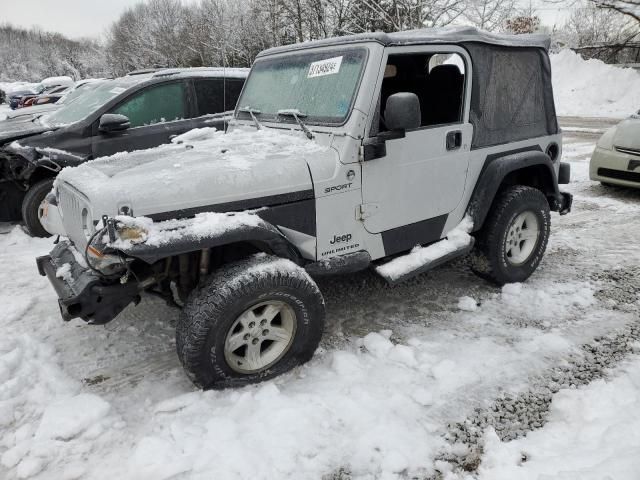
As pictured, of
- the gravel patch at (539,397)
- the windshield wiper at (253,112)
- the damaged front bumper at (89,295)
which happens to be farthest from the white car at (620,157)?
the damaged front bumper at (89,295)

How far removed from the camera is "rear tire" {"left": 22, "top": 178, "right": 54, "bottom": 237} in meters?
5.89

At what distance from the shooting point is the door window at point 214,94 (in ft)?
20.5

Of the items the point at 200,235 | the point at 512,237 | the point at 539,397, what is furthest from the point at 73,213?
the point at 512,237

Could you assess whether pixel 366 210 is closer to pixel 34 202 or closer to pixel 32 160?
pixel 32 160

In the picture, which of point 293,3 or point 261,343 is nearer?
point 261,343

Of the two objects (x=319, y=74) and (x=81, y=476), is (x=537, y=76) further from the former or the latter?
(x=81, y=476)

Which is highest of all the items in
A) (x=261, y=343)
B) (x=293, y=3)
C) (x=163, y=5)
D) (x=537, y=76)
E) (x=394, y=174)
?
(x=163, y=5)

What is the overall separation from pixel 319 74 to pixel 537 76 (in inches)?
83.2

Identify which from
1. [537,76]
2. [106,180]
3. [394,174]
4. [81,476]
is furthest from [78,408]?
[537,76]

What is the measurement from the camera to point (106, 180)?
296 cm

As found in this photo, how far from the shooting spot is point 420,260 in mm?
3805

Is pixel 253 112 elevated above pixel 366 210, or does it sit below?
above

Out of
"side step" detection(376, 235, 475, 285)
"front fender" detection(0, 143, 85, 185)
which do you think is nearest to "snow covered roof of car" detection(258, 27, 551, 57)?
"side step" detection(376, 235, 475, 285)

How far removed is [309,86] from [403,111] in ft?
2.71
